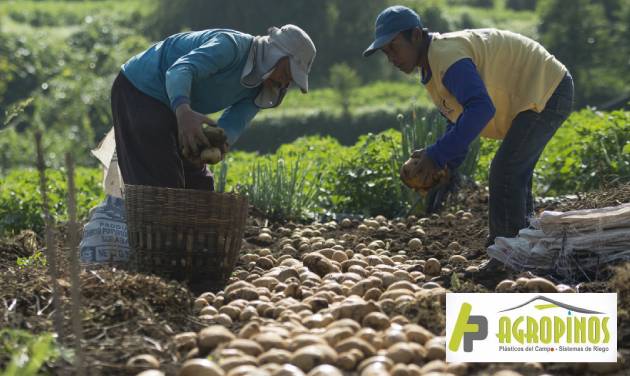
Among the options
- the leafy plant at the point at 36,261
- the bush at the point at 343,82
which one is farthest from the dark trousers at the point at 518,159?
the bush at the point at 343,82

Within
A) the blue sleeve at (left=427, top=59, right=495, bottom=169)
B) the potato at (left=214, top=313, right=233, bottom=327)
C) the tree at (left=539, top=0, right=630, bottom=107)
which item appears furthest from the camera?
the tree at (left=539, top=0, right=630, bottom=107)

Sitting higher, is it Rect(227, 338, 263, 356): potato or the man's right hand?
the man's right hand

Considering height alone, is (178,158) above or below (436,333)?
above

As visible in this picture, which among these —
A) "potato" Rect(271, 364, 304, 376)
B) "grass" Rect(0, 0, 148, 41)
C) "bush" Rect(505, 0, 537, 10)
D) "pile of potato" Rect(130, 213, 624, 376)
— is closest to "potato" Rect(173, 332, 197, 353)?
"pile of potato" Rect(130, 213, 624, 376)

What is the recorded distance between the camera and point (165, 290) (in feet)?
12.0

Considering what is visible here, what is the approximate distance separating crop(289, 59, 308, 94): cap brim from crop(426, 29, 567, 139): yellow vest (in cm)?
55

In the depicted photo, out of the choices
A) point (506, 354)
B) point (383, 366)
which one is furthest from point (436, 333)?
point (383, 366)

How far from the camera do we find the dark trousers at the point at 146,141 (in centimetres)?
465

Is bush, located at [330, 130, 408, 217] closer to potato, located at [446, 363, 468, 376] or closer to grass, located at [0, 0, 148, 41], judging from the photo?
potato, located at [446, 363, 468, 376]

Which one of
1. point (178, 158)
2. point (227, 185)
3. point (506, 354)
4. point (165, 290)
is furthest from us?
point (227, 185)

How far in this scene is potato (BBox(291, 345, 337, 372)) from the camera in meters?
2.99

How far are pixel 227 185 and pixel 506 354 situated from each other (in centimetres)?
Answer: 413

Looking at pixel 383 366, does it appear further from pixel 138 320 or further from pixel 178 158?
pixel 178 158

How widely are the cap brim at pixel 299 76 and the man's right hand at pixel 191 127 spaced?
0.51 meters
